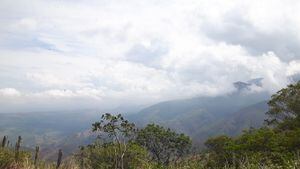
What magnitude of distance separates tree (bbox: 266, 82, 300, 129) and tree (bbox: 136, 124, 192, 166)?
1935 centimetres

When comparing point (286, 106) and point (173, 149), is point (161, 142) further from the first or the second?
point (286, 106)

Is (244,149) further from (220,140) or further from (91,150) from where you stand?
(220,140)

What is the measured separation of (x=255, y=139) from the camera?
52.1 metres

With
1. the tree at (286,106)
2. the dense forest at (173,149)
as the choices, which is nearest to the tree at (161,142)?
the dense forest at (173,149)

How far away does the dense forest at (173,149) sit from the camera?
27.1 m

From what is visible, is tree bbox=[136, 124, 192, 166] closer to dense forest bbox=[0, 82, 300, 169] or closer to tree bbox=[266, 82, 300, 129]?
dense forest bbox=[0, 82, 300, 169]

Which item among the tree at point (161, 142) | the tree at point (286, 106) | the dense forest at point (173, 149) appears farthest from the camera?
the tree at point (161, 142)

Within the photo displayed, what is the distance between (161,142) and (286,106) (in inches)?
1010

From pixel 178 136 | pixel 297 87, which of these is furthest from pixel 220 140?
pixel 297 87

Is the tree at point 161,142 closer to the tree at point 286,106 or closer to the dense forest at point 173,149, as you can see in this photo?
the dense forest at point 173,149

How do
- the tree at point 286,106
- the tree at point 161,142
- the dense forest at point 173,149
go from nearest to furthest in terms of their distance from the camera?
the dense forest at point 173,149 → the tree at point 286,106 → the tree at point 161,142

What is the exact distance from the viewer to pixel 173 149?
83.8m

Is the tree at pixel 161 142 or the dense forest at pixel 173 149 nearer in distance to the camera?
the dense forest at pixel 173 149

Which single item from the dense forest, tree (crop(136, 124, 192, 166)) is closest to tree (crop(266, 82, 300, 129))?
the dense forest
